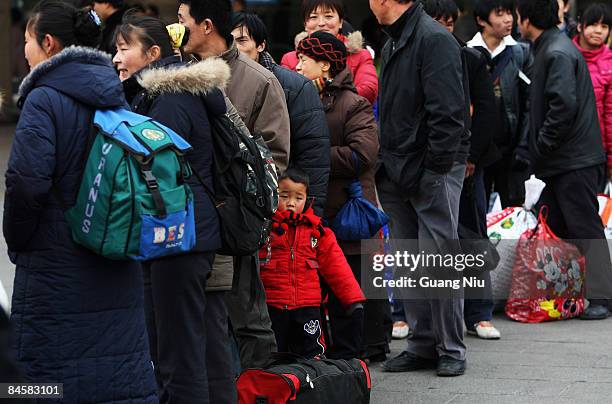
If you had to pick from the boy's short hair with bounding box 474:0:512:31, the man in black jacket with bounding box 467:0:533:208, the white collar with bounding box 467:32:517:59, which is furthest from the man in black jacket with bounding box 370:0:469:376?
the boy's short hair with bounding box 474:0:512:31

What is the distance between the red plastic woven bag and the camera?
302 inches

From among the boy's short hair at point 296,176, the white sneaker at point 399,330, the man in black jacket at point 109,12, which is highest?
the man in black jacket at point 109,12

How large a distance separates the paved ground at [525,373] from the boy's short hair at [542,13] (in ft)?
6.65

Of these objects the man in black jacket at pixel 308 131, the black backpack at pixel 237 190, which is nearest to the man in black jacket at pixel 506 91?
the man in black jacket at pixel 308 131

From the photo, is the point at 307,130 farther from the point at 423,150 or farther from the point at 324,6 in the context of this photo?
the point at 324,6

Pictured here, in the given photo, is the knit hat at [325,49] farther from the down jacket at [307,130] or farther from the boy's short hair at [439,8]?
the boy's short hair at [439,8]

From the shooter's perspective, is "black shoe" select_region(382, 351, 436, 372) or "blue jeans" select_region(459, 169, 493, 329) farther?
"blue jeans" select_region(459, 169, 493, 329)

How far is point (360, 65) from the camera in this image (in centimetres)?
732

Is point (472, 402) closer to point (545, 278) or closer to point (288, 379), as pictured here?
point (288, 379)

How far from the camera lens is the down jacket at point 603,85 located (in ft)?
27.6

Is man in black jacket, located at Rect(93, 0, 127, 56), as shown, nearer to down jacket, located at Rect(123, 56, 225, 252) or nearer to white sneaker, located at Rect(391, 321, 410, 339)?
white sneaker, located at Rect(391, 321, 410, 339)

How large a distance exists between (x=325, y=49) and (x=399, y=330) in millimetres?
1996

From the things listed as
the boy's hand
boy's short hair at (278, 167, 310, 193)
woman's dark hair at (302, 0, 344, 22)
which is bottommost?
the boy's hand

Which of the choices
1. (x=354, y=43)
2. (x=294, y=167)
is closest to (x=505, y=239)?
(x=354, y=43)
